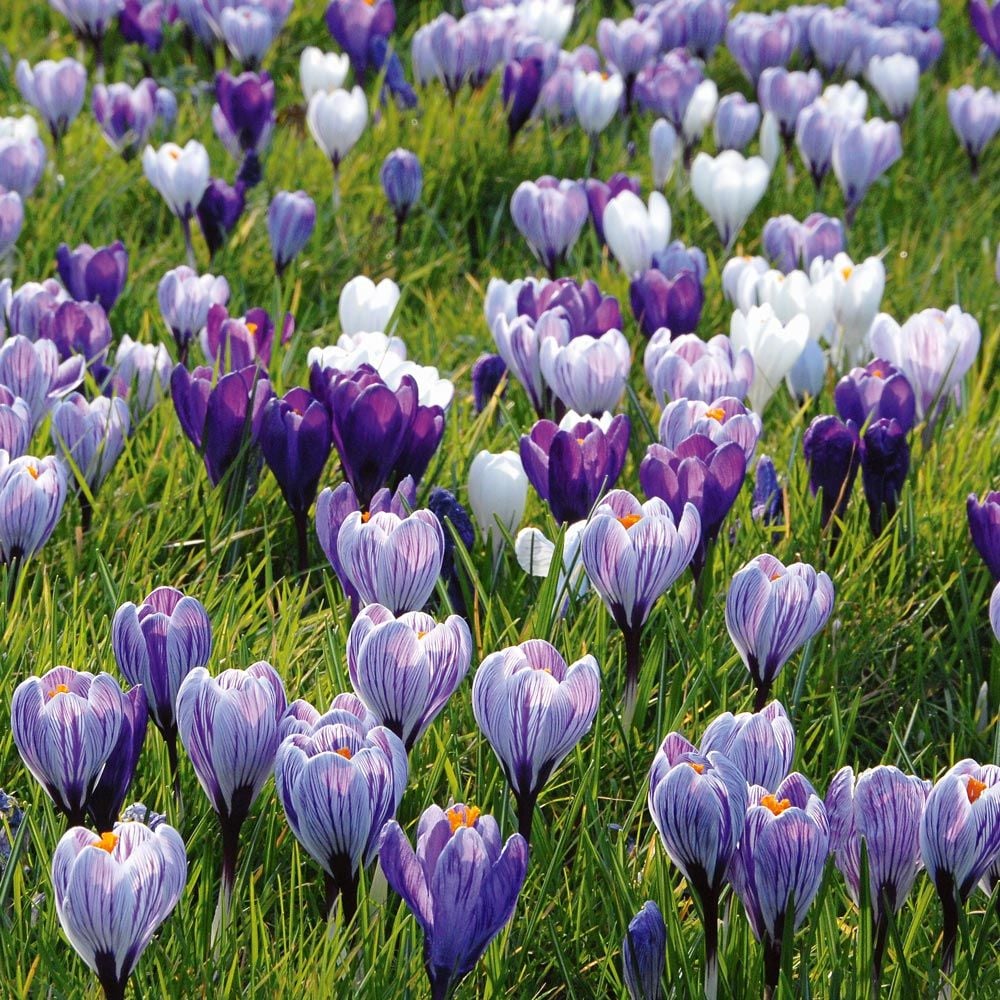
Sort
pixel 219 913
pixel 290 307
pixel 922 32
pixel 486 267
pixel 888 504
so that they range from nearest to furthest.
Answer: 1. pixel 219 913
2. pixel 888 504
3. pixel 290 307
4. pixel 486 267
5. pixel 922 32

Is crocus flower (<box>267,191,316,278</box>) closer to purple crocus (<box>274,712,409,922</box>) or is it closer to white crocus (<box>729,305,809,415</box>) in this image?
white crocus (<box>729,305,809,415</box>)

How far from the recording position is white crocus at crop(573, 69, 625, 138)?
15.6 feet

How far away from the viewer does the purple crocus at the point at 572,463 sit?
96.1 inches

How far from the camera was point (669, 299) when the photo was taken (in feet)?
10.9

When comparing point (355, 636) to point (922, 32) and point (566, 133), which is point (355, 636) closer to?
point (566, 133)

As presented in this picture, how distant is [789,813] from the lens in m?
1.56

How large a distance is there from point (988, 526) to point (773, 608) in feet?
1.86

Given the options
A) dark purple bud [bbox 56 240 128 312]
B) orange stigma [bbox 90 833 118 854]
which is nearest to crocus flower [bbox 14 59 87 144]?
dark purple bud [bbox 56 240 128 312]

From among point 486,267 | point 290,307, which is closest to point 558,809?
point 290,307

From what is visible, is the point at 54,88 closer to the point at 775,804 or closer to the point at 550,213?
the point at 550,213

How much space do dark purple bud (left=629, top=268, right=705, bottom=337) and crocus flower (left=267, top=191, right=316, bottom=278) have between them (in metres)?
Result: 0.91

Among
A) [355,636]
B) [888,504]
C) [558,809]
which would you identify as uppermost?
[355,636]

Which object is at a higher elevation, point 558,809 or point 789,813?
point 789,813

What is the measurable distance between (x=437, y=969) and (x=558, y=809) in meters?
0.68
